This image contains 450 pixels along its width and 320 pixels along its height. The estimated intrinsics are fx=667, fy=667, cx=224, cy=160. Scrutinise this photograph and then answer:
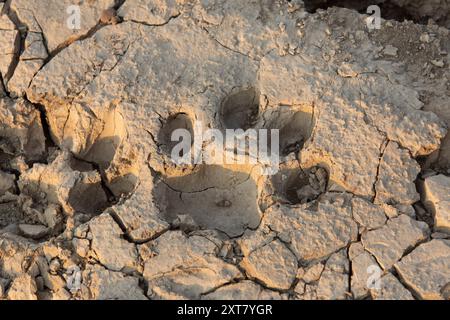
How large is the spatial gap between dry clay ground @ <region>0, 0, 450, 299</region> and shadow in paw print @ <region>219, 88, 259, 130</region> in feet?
0.03

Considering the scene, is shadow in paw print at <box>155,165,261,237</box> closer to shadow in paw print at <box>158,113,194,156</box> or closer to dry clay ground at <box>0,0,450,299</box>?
dry clay ground at <box>0,0,450,299</box>

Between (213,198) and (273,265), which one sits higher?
(213,198)

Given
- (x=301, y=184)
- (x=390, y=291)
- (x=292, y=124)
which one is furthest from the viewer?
(x=292, y=124)

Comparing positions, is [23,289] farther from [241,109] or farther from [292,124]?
[292,124]

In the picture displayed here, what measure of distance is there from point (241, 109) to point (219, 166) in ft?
1.15

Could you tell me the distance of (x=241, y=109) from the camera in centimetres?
349

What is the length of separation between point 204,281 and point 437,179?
3.97 ft

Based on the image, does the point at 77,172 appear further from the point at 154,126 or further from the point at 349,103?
the point at 349,103

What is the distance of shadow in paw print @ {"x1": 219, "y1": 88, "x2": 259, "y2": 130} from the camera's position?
344cm

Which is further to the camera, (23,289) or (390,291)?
(23,289)

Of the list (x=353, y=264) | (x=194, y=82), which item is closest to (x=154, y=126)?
(x=194, y=82)

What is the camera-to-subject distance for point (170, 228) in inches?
126

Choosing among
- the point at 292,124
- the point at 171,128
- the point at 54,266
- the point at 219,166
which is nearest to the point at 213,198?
the point at 219,166

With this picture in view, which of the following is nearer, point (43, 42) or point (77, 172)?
→ point (77, 172)
